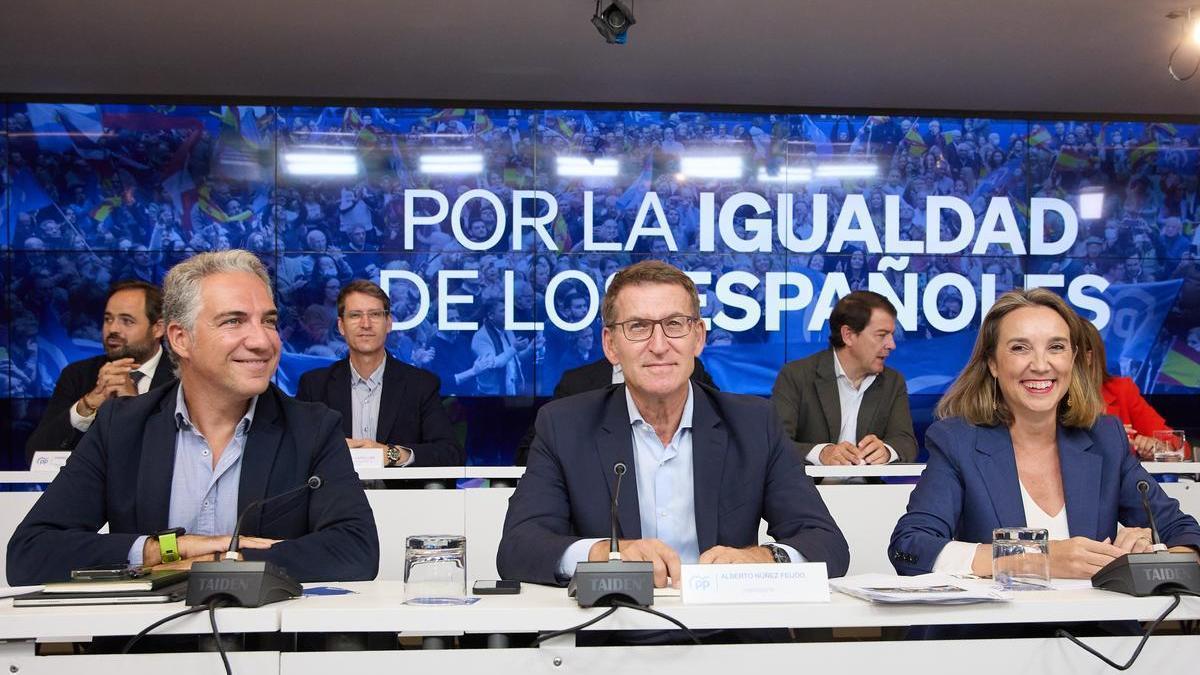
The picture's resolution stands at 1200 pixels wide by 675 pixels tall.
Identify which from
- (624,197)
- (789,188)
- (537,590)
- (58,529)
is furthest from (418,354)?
(537,590)

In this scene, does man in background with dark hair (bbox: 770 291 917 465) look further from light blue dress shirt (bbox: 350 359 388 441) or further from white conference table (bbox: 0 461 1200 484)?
light blue dress shirt (bbox: 350 359 388 441)

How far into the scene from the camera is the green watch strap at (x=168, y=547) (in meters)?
1.97

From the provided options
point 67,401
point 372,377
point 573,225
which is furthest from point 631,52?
point 67,401

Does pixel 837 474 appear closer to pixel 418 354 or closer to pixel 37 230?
pixel 418 354

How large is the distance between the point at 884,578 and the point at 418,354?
516 centimetres

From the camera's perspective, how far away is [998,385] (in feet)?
8.21

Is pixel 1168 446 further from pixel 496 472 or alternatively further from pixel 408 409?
pixel 408 409

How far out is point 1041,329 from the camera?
2.44 meters

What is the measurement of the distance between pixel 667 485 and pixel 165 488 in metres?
0.96

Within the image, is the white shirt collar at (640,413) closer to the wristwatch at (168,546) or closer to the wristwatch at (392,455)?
the wristwatch at (168,546)

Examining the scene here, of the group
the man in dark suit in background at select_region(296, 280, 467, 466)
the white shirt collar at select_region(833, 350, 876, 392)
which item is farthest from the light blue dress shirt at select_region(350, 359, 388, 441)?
the white shirt collar at select_region(833, 350, 876, 392)

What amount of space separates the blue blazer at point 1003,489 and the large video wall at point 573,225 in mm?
4475

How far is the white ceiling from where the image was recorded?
546 cm

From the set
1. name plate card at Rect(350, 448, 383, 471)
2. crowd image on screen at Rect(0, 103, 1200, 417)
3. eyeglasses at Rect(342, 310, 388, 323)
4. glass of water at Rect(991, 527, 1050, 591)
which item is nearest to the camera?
glass of water at Rect(991, 527, 1050, 591)
